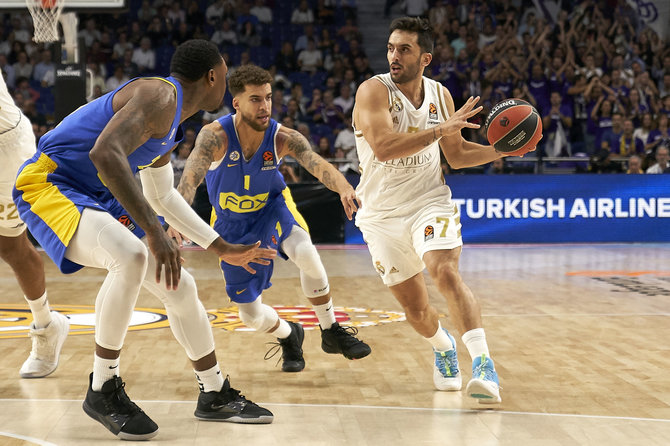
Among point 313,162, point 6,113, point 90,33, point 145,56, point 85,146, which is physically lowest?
point 313,162

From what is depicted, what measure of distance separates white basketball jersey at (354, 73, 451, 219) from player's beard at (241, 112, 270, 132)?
735 mm

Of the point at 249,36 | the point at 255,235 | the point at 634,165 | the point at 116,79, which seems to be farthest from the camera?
the point at 249,36

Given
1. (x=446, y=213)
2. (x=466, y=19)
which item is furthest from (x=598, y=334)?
(x=466, y=19)

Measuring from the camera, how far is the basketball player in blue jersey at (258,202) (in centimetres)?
556

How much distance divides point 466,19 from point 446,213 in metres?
14.5

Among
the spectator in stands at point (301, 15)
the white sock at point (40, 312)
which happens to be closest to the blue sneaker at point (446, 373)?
the white sock at point (40, 312)

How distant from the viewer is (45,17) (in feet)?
37.4

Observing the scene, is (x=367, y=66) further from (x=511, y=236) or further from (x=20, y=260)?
(x=20, y=260)

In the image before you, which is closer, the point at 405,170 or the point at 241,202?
the point at 405,170

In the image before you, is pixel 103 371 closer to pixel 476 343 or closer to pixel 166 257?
pixel 166 257

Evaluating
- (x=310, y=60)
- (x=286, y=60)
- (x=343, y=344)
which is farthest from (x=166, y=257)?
(x=310, y=60)

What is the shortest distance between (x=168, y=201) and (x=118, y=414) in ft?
3.22

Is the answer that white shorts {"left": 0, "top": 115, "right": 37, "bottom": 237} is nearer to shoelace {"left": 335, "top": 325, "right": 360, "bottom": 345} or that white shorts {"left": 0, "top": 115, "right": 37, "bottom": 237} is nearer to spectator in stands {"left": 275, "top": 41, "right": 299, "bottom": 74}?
shoelace {"left": 335, "top": 325, "right": 360, "bottom": 345}

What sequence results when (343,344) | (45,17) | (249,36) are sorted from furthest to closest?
(249,36) < (45,17) < (343,344)
